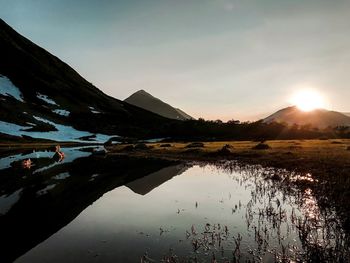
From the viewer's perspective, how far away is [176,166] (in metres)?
51.7

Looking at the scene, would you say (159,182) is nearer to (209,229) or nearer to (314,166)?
(314,166)

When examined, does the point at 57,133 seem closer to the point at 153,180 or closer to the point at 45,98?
the point at 45,98

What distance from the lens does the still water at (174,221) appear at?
1594 cm

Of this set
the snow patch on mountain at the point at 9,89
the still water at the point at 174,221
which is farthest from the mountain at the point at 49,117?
the still water at the point at 174,221

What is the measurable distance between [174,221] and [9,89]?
171 metres

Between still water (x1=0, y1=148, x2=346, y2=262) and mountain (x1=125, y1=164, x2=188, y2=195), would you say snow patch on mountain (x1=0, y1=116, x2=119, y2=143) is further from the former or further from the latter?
still water (x1=0, y1=148, x2=346, y2=262)

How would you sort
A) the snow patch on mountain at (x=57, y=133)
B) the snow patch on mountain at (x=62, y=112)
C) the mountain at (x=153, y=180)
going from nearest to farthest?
the mountain at (x=153, y=180) → the snow patch on mountain at (x=57, y=133) → the snow patch on mountain at (x=62, y=112)

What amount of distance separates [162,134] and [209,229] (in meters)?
127

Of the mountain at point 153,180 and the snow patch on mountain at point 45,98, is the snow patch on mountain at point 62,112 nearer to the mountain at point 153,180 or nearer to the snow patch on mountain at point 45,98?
the snow patch on mountain at point 45,98

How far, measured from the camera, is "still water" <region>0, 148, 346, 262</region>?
15938mm

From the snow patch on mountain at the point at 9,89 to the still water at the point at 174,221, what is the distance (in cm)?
14144

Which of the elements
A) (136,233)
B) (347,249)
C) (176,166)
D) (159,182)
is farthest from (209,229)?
(176,166)

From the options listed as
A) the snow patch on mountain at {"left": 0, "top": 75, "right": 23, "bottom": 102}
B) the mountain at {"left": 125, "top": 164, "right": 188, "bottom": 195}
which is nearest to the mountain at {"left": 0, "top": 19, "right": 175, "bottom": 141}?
the snow patch on mountain at {"left": 0, "top": 75, "right": 23, "bottom": 102}

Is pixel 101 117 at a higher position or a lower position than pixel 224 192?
higher
